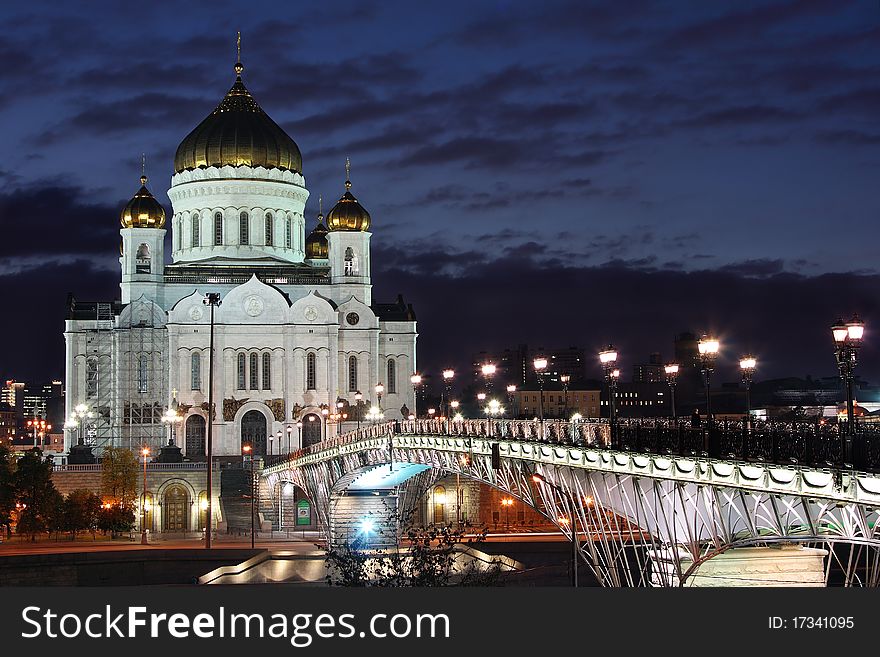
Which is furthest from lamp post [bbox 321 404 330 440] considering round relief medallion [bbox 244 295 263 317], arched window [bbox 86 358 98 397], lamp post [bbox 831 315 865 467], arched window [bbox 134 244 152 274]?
lamp post [bbox 831 315 865 467]

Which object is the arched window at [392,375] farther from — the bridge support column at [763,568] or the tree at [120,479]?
the bridge support column at [763,568]

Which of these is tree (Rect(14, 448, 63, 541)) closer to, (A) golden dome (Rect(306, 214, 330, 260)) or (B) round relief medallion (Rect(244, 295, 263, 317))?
(B) round relief medallion (Rect(244, 295, 263, 317))

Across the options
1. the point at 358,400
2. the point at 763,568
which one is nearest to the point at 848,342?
the point at 763,568

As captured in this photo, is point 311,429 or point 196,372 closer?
point 196,372

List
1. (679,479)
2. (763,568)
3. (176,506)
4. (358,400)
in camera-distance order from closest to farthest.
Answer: (679,479) < (763,568) < (176,506) < (358,400)

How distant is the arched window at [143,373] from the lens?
10469 cm

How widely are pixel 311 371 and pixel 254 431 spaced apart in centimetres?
574

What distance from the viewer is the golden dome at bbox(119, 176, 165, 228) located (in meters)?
108

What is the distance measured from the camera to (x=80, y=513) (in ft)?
279

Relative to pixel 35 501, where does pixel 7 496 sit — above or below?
above

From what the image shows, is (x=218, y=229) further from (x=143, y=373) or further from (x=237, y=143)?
(x=143, y=373)

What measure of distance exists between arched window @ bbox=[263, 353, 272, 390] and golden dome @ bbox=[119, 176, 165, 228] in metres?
11.8

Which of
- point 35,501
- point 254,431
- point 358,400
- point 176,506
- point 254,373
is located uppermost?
point 254,373

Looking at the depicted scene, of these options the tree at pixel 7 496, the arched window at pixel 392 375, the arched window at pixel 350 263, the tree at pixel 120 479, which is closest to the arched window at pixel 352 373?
the arched window at pixel 392 375
